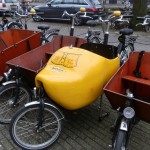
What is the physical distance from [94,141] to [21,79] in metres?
1.31

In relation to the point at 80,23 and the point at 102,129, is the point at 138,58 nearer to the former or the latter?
the point at 102,129

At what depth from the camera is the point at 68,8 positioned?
1372cm

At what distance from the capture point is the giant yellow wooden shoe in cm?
279

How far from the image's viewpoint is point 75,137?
10.5 feet

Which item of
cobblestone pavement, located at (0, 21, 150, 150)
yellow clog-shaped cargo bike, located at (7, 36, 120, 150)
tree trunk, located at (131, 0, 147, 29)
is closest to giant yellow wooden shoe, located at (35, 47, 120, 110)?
yellow clog-shaped cargo bike, located at (7, 36, 120, 150)

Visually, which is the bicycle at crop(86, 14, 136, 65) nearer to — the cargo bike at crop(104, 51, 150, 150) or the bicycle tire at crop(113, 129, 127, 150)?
the cargo bike at crop(104, 51, 150, 150)

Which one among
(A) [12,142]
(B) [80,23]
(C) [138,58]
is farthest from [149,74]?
(B) [80,23]

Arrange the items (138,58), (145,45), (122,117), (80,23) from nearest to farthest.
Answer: (122,117) < (138,58) < (145,45) < (80,23)

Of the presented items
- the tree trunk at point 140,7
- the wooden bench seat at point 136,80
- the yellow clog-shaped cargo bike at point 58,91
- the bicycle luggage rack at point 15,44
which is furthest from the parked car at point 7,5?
the wooden bench seat at point 136,80

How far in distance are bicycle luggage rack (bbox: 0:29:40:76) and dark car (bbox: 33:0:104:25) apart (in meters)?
7.96

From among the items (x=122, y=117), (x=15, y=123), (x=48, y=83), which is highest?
(x=48, y=83)

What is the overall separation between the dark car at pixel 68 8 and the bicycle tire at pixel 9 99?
9.55m

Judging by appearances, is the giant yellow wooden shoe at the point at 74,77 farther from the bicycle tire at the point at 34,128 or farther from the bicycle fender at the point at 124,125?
the bicycle fender at the point at 124,125

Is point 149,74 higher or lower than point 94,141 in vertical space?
higher
